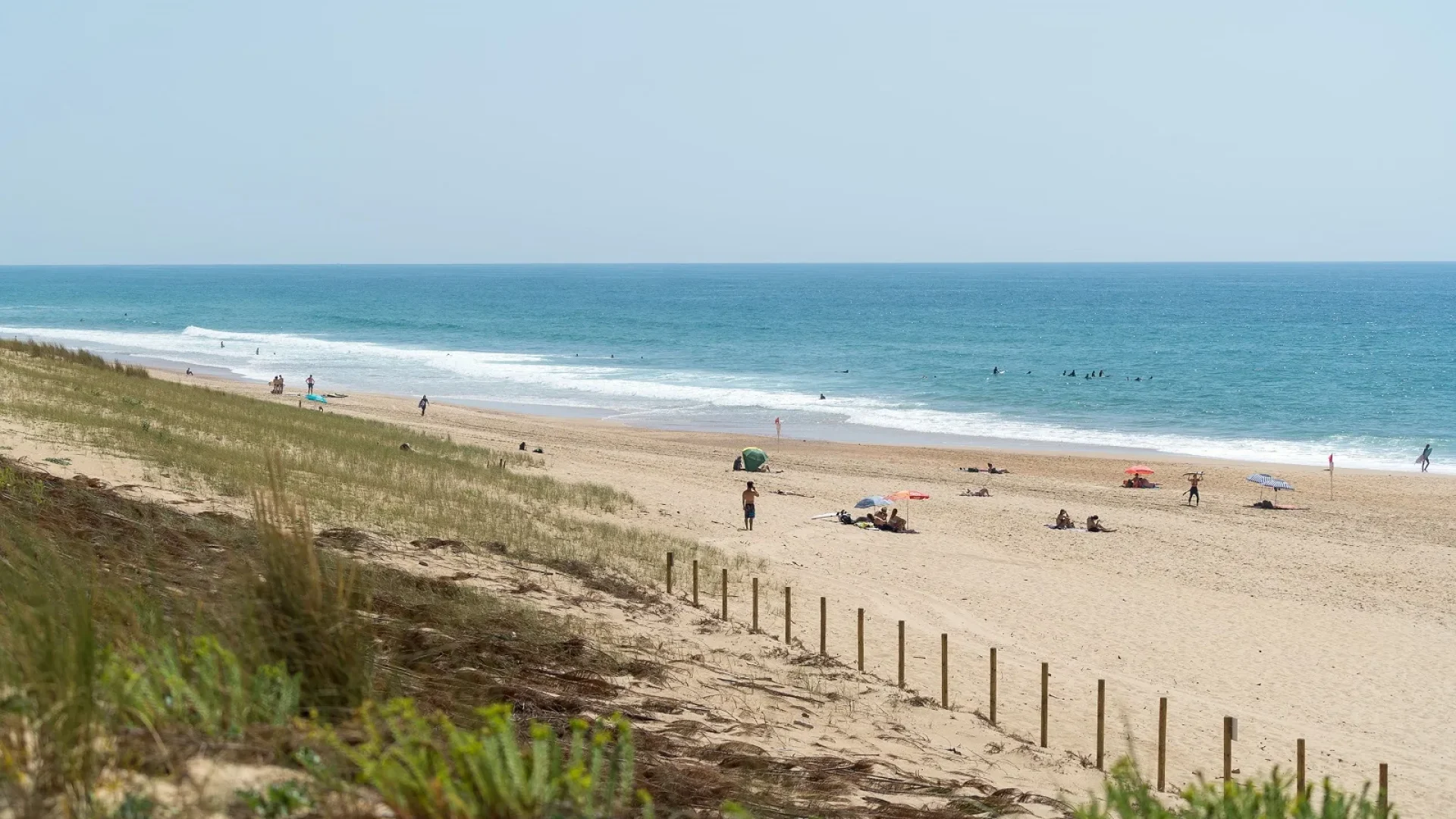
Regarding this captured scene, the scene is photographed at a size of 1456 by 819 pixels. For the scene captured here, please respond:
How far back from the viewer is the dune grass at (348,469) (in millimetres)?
15992

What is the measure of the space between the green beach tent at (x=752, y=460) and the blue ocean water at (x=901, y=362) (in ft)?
40.2

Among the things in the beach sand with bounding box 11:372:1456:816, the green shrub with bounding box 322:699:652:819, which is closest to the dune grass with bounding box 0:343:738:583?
the beach sand with bounding box 11:372:1456:816

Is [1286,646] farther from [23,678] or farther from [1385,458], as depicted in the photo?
[1385,458]

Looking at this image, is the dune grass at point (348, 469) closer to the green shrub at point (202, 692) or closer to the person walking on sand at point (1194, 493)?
the green shrub at point (202, 692)

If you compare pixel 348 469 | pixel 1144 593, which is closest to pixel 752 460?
pixel 1144 593

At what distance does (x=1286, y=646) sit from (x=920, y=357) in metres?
64.0

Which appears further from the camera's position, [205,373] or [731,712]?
[205,373]

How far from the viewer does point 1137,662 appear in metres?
16.0

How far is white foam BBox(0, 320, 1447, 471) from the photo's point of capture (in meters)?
46.7

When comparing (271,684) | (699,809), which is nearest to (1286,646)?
(699,809)

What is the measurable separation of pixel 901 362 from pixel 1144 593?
5826 cm

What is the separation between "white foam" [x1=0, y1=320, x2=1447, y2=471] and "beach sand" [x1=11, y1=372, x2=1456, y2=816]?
25.4ft

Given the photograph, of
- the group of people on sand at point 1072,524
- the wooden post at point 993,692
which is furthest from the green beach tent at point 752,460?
the wooden post at point 993,692

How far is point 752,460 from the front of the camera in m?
35.6
